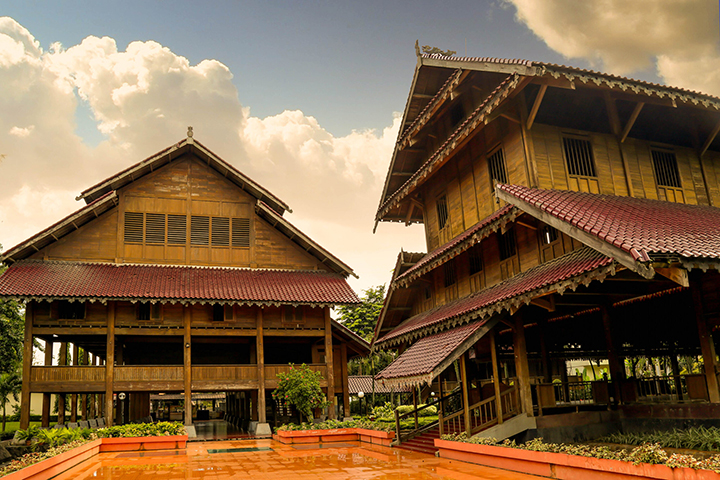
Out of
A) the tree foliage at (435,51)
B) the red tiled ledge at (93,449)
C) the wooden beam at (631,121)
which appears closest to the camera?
the red tiled ledge at (93,449)

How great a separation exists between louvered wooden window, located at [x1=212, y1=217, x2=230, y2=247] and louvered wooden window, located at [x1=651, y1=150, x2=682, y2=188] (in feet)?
55.6

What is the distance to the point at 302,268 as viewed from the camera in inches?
1056

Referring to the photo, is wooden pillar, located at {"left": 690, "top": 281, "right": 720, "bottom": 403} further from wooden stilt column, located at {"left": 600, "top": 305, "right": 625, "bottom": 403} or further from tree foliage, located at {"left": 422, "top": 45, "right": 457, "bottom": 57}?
tree foliage, located at {"left": 422, "top": 45, "right": 457, "bottom": 57}

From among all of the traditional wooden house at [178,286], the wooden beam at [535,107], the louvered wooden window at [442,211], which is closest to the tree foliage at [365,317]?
the traditional wooden house at [178,286]

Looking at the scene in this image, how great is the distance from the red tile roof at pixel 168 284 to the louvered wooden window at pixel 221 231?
4.38 ft

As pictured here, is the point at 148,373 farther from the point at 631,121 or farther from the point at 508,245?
the point at 631,121

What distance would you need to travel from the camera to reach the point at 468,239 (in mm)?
16016

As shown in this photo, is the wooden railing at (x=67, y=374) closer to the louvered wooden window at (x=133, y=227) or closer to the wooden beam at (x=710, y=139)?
Result: the louvered wooden window at (x=133, y=227)

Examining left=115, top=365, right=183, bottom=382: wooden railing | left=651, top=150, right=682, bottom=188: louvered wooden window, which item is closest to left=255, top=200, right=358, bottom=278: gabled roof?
left=115, top=365, right=183, bottom=382: wooden railing

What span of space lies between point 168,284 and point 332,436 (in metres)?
8.53

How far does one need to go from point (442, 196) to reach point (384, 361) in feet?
110

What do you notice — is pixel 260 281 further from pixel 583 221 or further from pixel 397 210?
pixel 583 221

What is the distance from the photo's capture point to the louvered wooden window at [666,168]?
17106 mm

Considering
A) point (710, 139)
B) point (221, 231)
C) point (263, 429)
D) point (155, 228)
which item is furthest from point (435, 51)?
point (263, 429)
